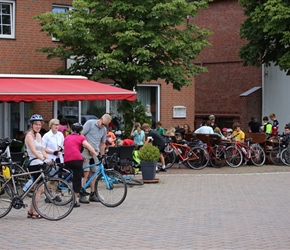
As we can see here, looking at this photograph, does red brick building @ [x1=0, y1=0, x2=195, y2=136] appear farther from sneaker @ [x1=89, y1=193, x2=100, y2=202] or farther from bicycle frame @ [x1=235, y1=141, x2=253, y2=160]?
sneaker @ [x1=89, y1=193, x2=100, y2=202]

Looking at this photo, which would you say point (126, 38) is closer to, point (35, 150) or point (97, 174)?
point (97, 174)

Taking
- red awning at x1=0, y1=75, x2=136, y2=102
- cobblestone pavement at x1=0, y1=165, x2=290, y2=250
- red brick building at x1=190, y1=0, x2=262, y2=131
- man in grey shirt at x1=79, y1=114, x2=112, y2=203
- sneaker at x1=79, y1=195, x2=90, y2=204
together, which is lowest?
cobblestone pavement at x1=0, y1=165, x2=290, y2=250

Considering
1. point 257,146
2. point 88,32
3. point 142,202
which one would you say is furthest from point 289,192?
point 88,32

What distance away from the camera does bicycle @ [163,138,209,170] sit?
75.5ft

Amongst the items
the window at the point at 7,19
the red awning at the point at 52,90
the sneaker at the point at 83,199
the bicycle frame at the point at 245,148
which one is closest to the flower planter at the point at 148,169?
the red awning at the point at 52,90

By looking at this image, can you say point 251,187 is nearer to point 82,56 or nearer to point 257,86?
point 82,56

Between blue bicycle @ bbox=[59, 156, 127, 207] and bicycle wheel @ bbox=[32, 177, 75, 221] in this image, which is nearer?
bicycle wheel @ bbox=[32, 177, 75, 221]

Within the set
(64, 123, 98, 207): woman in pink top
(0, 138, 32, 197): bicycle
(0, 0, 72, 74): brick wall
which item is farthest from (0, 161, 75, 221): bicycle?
(0, 0, 72, 74): brick wall

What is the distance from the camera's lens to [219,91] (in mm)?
40219

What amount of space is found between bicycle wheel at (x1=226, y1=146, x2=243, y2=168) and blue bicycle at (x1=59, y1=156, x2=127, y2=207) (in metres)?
10.1

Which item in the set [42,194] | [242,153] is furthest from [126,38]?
[42,194]

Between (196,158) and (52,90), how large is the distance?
666 centimetres

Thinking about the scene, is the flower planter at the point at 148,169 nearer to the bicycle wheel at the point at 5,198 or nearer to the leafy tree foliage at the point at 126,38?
the leafy tree foliage at the point at 126,38

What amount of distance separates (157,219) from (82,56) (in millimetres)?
12020
